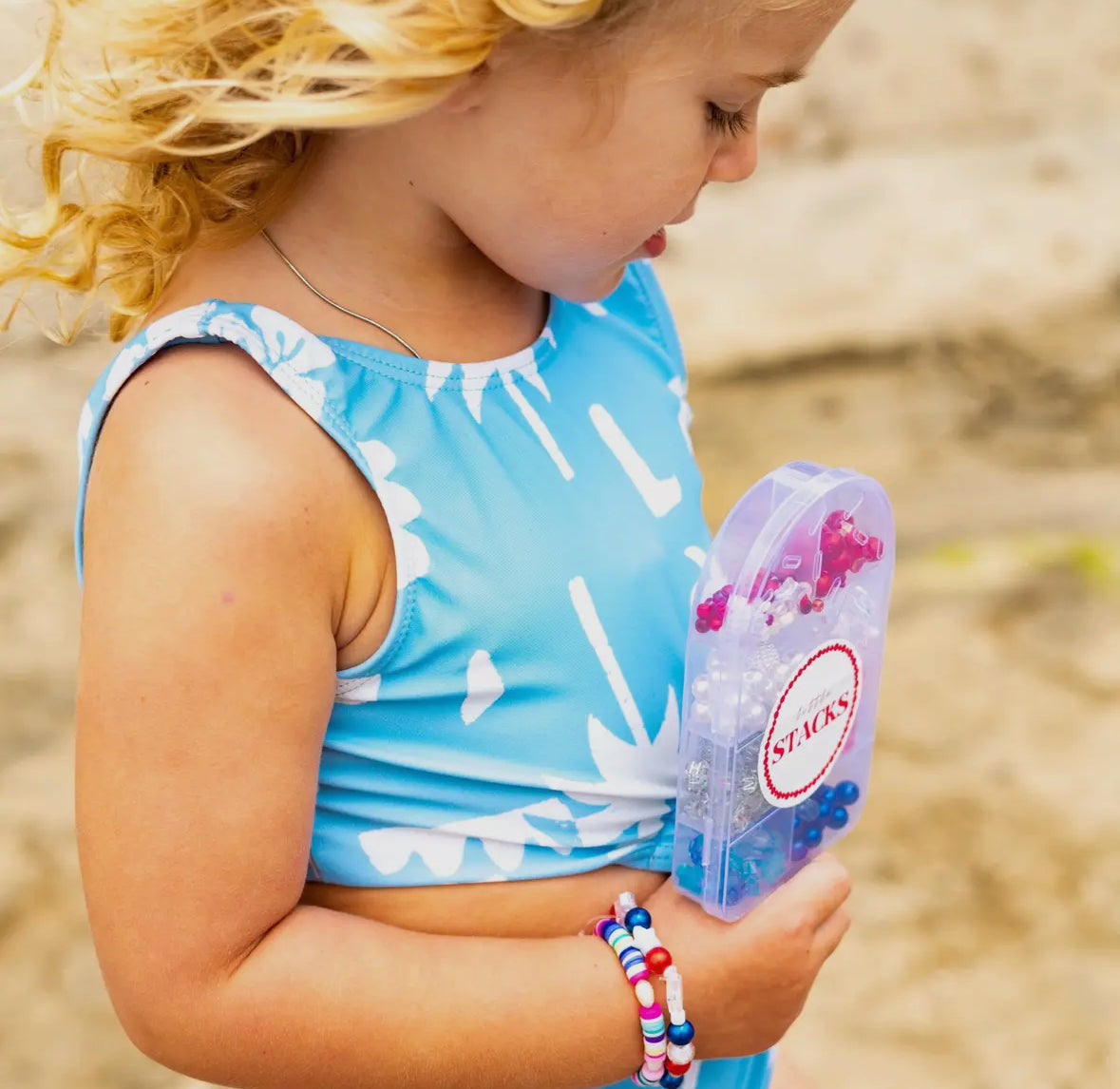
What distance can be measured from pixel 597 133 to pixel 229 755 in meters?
0.38

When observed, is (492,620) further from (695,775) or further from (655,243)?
(655,243)

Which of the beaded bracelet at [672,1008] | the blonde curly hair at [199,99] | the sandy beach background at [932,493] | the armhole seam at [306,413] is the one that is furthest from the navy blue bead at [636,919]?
the sandy beach background at [932,493]

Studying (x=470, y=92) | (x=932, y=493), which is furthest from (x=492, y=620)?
(x=932, y=493)

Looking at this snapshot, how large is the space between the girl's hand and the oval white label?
2.4 inches

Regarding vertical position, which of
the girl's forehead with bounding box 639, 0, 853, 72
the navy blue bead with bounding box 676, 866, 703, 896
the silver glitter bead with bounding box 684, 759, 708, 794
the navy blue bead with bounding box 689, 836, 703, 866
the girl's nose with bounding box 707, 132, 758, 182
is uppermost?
the girl's forehead with bounding box 639, 0, 853, 72

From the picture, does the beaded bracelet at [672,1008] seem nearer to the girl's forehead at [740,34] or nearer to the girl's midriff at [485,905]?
the girl's midriff at [485,905]

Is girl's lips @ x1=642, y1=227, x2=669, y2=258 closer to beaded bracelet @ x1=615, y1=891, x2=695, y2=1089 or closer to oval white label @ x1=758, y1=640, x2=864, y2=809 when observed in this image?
oval white label @ x1=758, y1=640, x2=864, y2=809

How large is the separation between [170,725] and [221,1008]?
0.15 m

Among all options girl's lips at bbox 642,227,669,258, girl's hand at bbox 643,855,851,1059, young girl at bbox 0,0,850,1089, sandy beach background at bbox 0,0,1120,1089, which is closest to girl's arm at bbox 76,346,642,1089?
young girl at bbox 0,0,850,1089

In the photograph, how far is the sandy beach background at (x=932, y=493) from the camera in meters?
1.79

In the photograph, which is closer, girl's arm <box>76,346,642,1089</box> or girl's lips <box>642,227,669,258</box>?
girl's arm <box>76,346,642,1089</box>

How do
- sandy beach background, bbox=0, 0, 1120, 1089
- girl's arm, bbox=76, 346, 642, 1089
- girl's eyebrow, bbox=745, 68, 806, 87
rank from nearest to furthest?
girl's arm, bbox=76, 346, 642, 1089 → girl's eyebrow, bbox=745, 68, 806, 87 → sandy beach background, bbox=0, 0, 1120, 1089

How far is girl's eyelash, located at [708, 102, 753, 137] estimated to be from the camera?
84cm

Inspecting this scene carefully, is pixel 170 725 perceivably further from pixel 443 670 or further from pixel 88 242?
pixel 88 242
